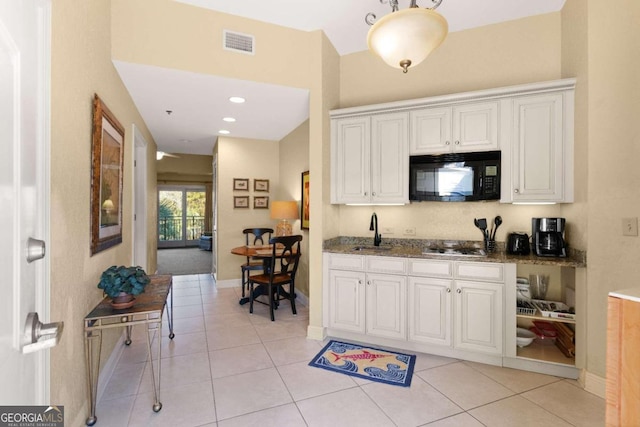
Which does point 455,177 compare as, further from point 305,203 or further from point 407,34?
point 305,203

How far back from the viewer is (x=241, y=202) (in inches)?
210

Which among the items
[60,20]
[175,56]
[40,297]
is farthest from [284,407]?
[175,56]

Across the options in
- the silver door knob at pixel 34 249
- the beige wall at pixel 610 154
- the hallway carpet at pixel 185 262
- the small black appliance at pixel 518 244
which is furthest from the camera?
the hallway carpet at pixel 185 262

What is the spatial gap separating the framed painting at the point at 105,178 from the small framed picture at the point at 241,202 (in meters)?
2.47

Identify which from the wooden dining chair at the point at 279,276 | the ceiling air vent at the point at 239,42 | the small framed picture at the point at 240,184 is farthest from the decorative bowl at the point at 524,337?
the small framed picture at the point at 240,184

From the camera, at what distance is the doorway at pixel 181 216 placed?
1077cm

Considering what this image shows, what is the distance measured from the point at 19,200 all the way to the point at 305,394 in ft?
6.73

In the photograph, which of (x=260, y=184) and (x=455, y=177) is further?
(x=260, y=184)

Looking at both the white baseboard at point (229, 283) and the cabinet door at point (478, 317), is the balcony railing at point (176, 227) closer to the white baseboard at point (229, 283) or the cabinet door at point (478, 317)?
the white baseboard at point (229, 283)

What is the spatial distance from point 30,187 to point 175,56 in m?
2.29

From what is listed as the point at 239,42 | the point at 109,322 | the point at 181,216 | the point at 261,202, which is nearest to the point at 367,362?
the point at 109,322

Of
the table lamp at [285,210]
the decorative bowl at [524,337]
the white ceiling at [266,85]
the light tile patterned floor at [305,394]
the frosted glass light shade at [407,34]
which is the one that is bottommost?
the light tile patterned floor at [305,394]

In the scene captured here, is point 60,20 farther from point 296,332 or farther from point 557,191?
point 557,191

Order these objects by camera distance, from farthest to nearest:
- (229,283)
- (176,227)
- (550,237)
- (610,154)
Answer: (176,227) < (229,283) < (550,237) < (610,154)
